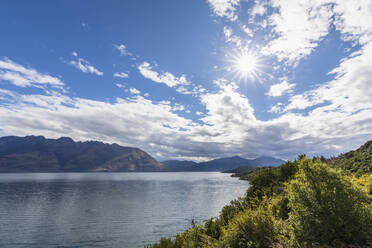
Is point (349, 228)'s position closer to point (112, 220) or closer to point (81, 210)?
point (112, 220)

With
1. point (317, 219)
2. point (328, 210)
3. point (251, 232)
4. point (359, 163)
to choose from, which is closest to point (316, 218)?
point (317, 219)

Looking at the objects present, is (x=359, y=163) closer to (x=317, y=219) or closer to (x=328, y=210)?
(x=328, y=210)

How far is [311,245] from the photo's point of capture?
848 cm

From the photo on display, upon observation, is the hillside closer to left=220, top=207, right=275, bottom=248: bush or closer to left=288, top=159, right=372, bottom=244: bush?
left=220, top=207, right=275, bottom=248: bush

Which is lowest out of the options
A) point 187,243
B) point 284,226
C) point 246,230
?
point 187,243

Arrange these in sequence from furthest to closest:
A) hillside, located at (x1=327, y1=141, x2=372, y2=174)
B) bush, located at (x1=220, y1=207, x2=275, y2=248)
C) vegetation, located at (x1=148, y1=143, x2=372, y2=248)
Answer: hillside, located at (x1=327, y1=141, x2=372, y2=174) → bush, located at (x1=220, y1=207, x2=275, y2=248) → vegetation, located at (x1=148, y1=143, x2=372, y2=248)

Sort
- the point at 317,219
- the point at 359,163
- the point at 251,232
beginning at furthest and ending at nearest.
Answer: the point at 359,163 < the point at 251,232 < the point at 317,219

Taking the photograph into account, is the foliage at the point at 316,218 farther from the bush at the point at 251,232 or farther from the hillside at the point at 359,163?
the hillside at the point at 359,163

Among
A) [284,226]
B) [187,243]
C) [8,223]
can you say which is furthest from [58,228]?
[284,226]

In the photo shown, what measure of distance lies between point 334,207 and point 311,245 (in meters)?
2.15

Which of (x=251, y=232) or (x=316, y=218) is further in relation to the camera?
(x=251, y=232)

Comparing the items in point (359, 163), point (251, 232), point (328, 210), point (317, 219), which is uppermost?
point (359, 163)

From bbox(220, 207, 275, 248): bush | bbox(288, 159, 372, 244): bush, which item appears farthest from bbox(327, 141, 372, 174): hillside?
bbox(288, 159, 372, 244): bush

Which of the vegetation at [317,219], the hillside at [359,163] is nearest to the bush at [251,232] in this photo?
the vegetation at [317,219]
